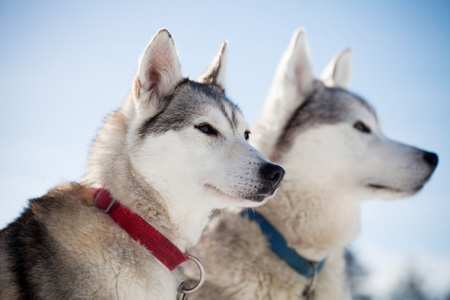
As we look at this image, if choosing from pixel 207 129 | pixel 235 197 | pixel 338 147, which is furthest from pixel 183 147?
pixel 338 147

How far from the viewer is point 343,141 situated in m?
4.10

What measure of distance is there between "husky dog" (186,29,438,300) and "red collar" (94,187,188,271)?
3.81ft

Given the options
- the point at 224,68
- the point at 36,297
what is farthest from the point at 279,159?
the point at 36,297

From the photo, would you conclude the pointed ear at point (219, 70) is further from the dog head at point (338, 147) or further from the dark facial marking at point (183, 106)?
the dog head at point (338, 147)

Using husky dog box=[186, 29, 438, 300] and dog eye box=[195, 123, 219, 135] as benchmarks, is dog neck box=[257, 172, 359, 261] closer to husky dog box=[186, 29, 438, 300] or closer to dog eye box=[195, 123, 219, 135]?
husky dog box=[186, 29, 438, 300]

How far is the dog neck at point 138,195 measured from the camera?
271cm

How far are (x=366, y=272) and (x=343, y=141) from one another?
17.1 feet

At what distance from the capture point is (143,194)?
2.73m

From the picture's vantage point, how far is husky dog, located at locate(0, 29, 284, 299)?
2.31 m

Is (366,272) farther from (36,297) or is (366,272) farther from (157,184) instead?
(36,297)

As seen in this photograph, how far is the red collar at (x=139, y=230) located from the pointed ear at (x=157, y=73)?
2.44 feet

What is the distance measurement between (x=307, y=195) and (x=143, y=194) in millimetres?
1887

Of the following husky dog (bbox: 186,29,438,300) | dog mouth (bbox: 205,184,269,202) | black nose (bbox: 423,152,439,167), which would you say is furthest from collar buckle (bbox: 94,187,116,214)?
black nose (bbox: 423,152,439,167)

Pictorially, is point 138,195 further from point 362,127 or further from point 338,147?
point 362,127
